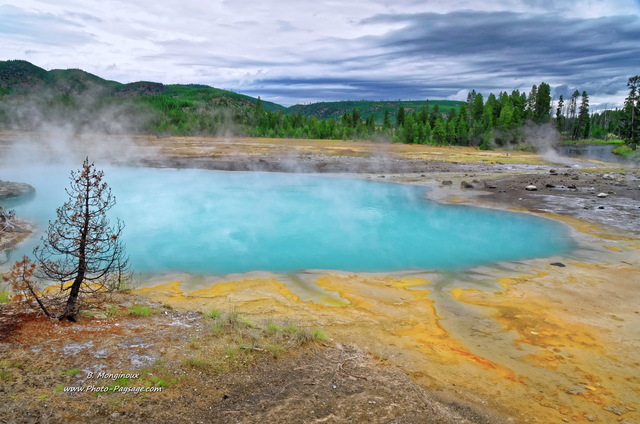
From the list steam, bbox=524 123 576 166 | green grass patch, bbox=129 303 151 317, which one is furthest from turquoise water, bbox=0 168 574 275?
steam, bbox=524 123 576 166

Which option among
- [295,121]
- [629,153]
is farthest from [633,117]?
[295,121]

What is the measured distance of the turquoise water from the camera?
14.8 metres

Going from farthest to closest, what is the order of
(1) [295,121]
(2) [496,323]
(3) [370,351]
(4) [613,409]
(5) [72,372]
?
(1) [295,121] → (2) [496,323] → (3) [370,351] → (4) [613,409] → (5) [72,372]

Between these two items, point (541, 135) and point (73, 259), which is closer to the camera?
point (73, 259)

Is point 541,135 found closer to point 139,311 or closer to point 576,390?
point 576,390

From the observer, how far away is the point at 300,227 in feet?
65.7

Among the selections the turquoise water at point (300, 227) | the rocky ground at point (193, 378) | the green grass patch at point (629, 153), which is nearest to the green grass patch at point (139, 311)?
the rocky ground at point (193, 378)

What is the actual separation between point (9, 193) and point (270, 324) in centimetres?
2160

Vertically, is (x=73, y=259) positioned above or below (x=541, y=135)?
below

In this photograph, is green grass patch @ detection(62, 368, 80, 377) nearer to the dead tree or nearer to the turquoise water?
the dead tree

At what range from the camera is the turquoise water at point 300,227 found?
Answer: 581 inches

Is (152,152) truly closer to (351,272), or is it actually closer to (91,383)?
(351,272)

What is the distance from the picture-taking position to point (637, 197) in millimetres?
26703

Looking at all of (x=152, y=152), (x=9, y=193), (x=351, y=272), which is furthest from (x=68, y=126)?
(x=351, y=272)
